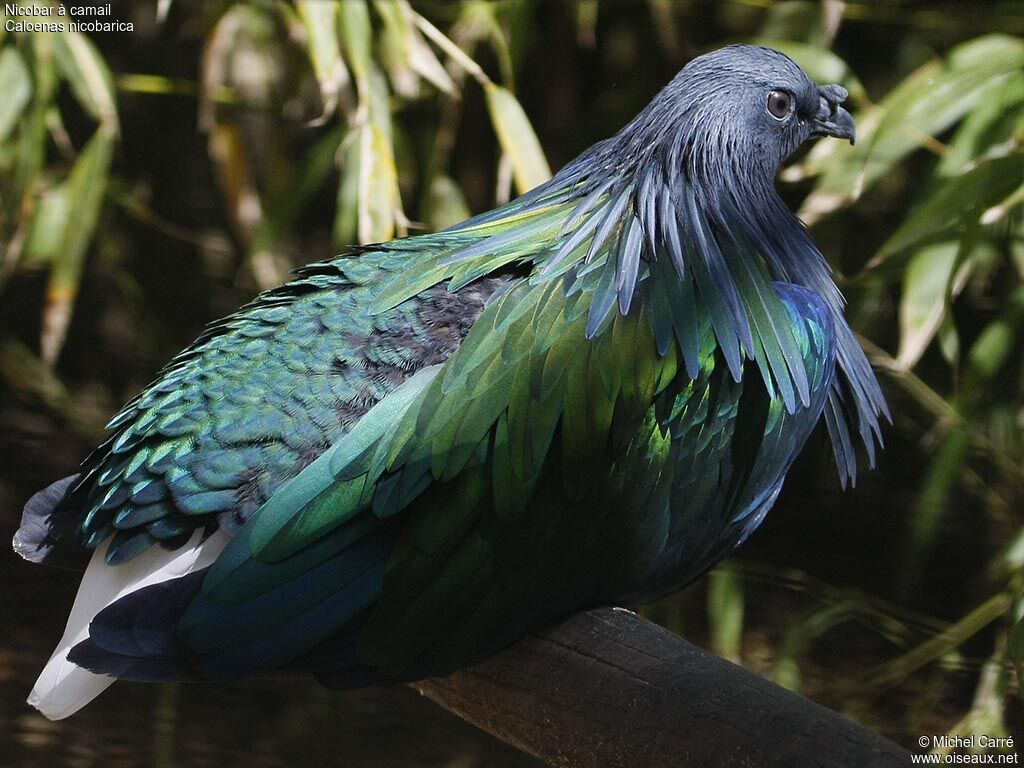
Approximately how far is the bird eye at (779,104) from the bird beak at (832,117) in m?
0.08

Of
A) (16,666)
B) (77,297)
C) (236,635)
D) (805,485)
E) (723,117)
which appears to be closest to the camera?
(236,635)

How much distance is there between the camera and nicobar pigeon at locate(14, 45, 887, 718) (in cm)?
142

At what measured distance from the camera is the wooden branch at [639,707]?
110cm

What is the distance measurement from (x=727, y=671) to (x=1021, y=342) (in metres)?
1.89

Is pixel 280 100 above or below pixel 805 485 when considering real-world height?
above

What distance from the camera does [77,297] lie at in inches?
173

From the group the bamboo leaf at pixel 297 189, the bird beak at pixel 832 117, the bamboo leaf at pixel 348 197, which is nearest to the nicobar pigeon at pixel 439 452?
the bird beak at pixel 832 117

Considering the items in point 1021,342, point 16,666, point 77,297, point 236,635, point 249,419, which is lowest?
point 16,666

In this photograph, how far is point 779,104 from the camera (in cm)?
183

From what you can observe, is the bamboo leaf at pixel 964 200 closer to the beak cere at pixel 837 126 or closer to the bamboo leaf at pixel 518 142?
the beak cere at pixel 837 126

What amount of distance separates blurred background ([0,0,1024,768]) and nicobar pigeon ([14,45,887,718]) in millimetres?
527

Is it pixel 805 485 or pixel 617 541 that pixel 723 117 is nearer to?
pixel 617 541

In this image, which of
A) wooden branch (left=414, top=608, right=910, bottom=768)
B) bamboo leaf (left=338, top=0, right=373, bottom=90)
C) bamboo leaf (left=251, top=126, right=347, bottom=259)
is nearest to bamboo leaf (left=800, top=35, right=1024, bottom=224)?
bamboo leaf (left=338, top=0, right=373, bottom=90)

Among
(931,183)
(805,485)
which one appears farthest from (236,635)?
(805,485)
